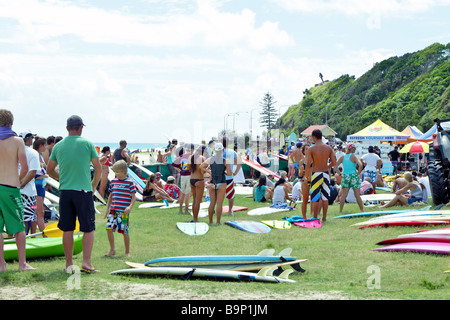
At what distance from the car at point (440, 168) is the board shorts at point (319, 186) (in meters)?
2.75

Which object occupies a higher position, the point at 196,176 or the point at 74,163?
the point at 74,163

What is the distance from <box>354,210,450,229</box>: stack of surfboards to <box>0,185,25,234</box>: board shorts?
6.37 m

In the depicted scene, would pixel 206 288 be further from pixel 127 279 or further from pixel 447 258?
pixel 447 258

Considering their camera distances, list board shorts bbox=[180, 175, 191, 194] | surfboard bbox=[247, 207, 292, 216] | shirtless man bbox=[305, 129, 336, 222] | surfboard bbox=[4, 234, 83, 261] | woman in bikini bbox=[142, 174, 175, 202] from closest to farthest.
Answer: surfboard bbox=[4, 234, 83, 261] < shirtless man bbox=[305, 129, 336, 222] < surfboard bbox=[247, 207, 292, 216] < board shorts bbox=[180, 175, 191, 194] < woman in bikini bbox=[142, 174, 175, 202]

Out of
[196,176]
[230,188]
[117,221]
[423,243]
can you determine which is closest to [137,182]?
[230,188]

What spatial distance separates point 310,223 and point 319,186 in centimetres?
81

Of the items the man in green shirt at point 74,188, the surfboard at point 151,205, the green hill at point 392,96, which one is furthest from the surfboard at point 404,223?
the green hill at point 392,96

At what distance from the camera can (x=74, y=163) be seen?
6.18 metres

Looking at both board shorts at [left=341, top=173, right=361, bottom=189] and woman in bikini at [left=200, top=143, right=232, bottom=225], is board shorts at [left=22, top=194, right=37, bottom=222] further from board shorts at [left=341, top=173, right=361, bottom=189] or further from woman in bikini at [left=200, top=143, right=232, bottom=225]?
board shorts at [left=341, top=173, right=361, bottom=189]

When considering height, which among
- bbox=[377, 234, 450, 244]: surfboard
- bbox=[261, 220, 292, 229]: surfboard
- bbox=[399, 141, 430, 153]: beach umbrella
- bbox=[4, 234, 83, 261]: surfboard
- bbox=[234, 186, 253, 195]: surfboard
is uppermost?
bbox=[399, 141, 430, 153]: beach umbrella

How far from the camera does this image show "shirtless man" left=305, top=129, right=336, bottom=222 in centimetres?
1073

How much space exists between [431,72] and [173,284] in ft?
262

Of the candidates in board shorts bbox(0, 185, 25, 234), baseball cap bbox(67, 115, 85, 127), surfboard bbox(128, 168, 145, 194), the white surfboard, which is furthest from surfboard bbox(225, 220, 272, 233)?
surfboard bbox(128, 168, 145, 194)

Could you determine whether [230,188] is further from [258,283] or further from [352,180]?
[258,283]
